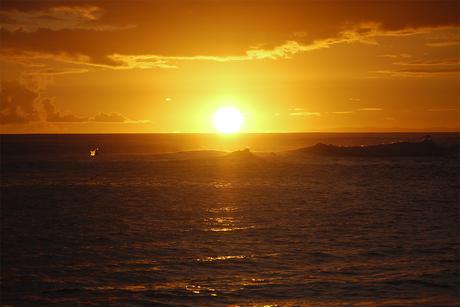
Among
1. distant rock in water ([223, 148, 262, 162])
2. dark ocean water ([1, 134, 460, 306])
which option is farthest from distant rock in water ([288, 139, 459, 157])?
dark ocean water ([1, 134, 460, 306])

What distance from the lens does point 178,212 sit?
136ft

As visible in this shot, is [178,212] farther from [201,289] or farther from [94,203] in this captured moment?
[201,289]

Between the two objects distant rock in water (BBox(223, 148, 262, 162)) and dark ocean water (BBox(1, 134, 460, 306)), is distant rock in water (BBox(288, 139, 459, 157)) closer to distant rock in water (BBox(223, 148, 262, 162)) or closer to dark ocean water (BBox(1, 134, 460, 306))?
distant rock in water (BBox(223, 148, 262, 162))

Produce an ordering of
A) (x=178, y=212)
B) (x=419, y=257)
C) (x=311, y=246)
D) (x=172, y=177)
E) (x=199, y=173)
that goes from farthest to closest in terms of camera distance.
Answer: (x=199, y=173), (x=172, y=177), (x=178, y=212), (x=311, y=246), (x=419, y=257)

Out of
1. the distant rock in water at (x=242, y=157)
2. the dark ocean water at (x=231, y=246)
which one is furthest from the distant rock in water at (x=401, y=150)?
the dark ocean water at (x=231, y=246)

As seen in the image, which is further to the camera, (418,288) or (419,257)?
(419,257)

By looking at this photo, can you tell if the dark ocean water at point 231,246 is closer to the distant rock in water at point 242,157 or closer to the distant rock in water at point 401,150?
the distant rock in water at point 242,157

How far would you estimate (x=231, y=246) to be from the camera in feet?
93.1

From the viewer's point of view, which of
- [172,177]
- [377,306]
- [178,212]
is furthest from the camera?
[172,177]

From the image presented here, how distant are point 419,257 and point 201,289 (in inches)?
462

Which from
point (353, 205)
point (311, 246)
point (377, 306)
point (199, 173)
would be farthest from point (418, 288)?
point (199, 173)

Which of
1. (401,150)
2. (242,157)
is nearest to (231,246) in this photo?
(242,157)

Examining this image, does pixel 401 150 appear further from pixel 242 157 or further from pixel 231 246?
pixel 231 246

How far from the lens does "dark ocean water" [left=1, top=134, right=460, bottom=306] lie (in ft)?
66.7
